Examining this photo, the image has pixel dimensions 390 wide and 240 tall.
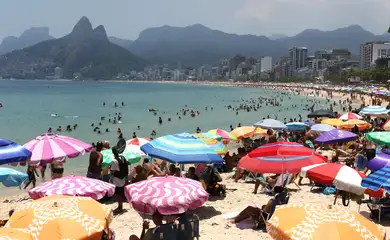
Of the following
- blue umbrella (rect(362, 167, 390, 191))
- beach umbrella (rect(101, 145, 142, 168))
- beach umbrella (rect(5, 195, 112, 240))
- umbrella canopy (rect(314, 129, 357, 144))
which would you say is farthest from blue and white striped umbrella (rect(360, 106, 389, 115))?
beach umbrella (rect(5, 195, 112, 240))

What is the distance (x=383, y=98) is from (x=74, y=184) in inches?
2053

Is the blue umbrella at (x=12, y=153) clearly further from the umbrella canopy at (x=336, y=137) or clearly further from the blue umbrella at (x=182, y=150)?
the umbrella canopy at (x=336, y=137)

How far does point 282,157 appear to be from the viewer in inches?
295

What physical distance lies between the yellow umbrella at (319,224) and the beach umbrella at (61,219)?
2091mm

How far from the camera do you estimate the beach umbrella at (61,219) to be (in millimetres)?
4293

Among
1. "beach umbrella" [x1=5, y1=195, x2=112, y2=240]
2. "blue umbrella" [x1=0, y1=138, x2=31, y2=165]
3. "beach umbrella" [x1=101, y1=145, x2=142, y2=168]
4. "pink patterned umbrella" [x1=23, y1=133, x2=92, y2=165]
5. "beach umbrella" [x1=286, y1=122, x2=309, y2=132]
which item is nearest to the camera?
"beach umbrella" [x1=5, y1=195, x2=112, y2=240]

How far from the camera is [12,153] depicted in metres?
8.32

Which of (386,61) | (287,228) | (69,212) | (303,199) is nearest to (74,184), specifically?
(69,212)

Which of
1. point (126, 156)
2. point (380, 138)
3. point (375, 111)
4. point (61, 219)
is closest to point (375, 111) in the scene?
point (375, 111)

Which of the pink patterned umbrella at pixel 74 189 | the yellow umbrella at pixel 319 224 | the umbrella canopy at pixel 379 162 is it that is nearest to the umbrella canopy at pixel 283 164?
the umbrella canopy at pixel 379 162

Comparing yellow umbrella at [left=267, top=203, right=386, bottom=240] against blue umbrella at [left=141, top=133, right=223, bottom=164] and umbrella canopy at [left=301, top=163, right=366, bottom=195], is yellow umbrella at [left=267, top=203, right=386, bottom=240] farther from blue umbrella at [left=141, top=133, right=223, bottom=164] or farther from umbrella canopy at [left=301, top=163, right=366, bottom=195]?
blue umbrella at [left=141, top=133, right=223, bottom=164]

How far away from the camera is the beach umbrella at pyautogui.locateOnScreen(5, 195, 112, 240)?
4293 mm

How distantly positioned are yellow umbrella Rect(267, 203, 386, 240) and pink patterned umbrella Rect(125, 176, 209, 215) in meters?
1.36

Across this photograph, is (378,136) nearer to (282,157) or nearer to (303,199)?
(303,199)
